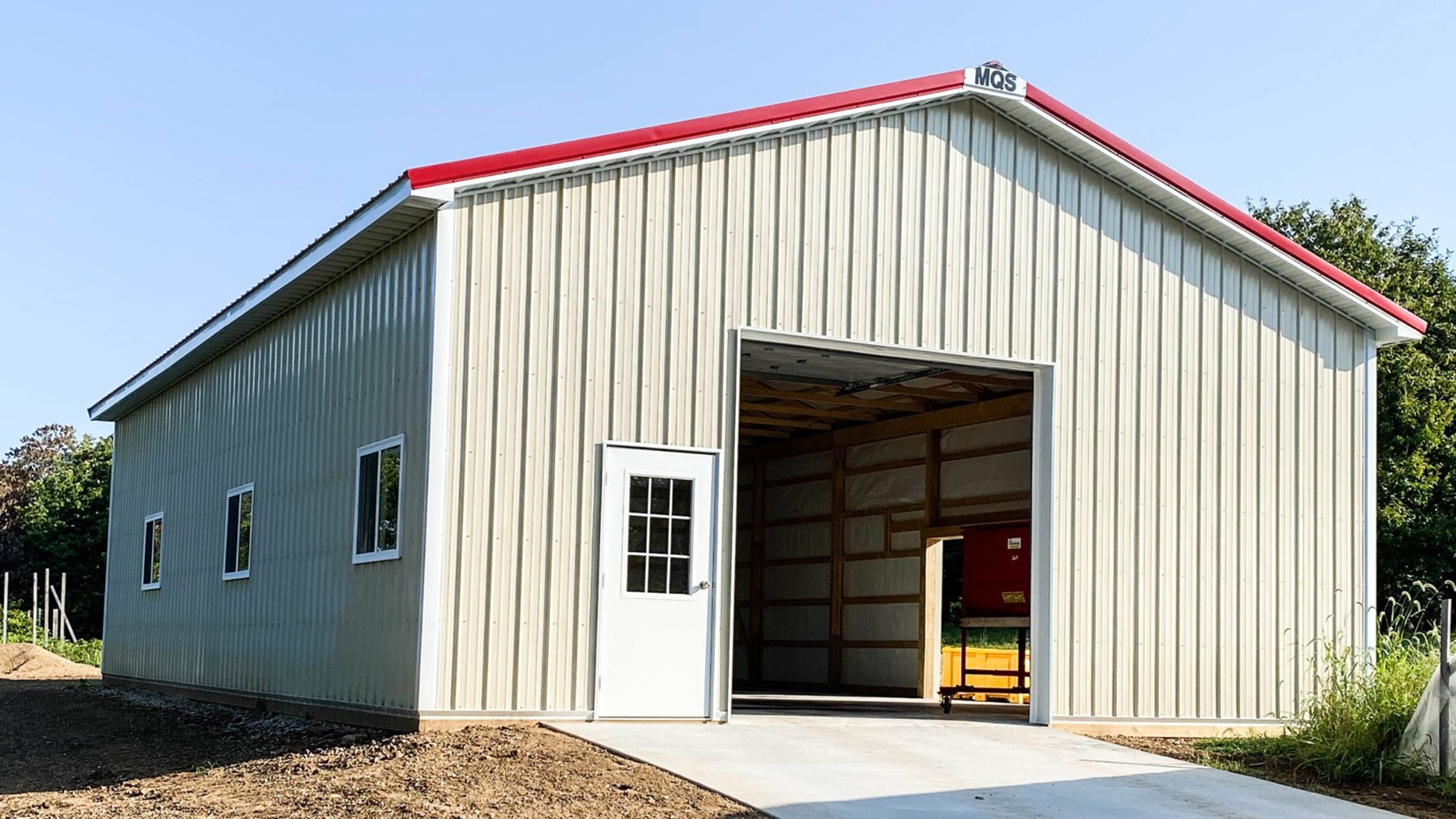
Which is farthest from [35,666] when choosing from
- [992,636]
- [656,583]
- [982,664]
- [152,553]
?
[992,636]

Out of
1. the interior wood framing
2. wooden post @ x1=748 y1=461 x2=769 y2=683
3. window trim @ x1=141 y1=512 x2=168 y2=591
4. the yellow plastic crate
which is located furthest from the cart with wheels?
window trim @ x1=141 y1=512 x2=168 y2=591

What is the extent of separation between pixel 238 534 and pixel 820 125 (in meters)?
8.16

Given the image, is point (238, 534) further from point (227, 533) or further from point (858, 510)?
point (858, 510)

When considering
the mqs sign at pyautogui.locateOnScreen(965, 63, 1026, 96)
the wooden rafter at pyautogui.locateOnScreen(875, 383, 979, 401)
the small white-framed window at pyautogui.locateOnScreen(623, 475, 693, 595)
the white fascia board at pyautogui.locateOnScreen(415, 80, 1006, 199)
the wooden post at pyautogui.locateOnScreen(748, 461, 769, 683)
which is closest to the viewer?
the white fascia board at pyautogui.locateOnScreen(415, 80, 1006, 199)

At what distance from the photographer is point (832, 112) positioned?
13.4 m

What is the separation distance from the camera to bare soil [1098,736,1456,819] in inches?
422

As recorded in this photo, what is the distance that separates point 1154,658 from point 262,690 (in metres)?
8.54

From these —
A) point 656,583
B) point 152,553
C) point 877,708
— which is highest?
point 152,553

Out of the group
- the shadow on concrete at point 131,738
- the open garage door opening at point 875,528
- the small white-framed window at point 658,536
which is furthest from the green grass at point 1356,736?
the shadow on concrete at point 131,738

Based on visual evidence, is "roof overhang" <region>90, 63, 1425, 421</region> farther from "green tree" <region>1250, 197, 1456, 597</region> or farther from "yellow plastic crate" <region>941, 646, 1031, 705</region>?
"green tree" <region>1250, 197, 1456, 597</region>

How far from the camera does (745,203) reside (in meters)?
13.1

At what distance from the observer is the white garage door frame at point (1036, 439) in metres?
13.0

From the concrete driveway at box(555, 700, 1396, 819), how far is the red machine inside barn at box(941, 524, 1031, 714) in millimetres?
5165

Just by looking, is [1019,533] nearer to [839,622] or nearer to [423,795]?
[839,622]
